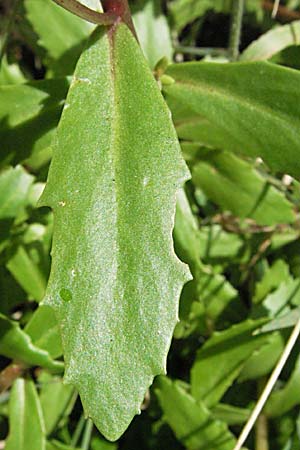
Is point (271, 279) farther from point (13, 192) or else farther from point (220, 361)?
point (13, 192)

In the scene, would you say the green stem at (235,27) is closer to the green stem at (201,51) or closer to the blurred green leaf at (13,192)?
the green stem at (201,51)

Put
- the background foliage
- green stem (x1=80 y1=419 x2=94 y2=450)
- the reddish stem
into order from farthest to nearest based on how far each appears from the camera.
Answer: green stem (x1=80 y1=419 x2=94 y2=450) < the background foliage < the reddish stem

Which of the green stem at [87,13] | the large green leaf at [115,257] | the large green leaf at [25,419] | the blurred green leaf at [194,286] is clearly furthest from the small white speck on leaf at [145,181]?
the large green leaf at [25,419]

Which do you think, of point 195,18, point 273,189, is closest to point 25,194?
point 273,189

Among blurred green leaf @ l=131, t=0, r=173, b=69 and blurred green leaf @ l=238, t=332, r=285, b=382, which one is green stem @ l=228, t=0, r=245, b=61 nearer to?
blurred green leaf @ l=131, t=0, r=173, b=69

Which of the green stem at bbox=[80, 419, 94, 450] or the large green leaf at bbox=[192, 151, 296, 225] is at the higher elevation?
the large green leaf at bbox=[192, 151, 296, 225]

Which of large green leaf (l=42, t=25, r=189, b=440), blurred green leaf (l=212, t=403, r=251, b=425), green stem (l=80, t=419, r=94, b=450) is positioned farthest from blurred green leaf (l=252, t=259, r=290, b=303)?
large green leaf (l=42, t=25, r=189, b=440)
